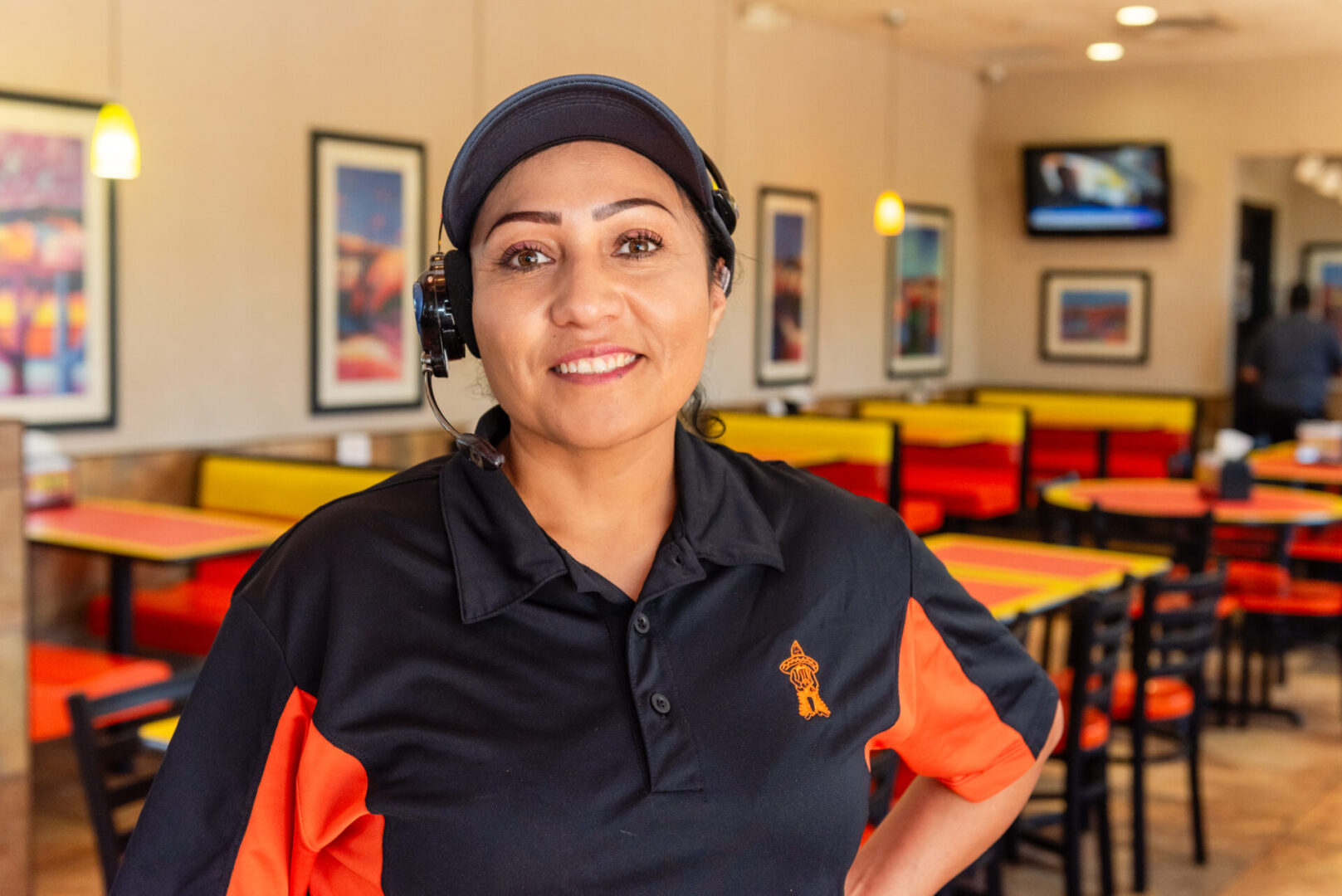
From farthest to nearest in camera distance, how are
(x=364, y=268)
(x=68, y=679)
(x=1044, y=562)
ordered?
(x=364, y=268) < (x=1044, y=562) < (x=68, y=679)

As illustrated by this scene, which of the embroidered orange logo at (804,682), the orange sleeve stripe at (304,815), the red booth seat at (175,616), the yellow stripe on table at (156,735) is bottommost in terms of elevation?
the red booth seat at (175,616)

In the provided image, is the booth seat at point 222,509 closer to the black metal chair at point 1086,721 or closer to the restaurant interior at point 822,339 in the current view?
the restaurant interior at point 822,339

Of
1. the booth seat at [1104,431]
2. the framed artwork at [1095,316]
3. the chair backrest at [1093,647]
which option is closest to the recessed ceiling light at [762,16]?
the booth seat at [1104,431]

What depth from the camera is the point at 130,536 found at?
437 centimetres

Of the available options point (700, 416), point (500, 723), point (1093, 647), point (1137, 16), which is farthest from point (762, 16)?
point (500, 723)

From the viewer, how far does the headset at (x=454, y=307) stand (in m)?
1.24

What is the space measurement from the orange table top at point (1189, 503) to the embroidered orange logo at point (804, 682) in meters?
4.19

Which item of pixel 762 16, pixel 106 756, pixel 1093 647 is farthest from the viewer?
pixel 762 16

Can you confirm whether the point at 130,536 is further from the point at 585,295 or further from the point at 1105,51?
the point at 1105,51

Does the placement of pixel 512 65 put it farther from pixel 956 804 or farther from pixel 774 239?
pixel 956 804

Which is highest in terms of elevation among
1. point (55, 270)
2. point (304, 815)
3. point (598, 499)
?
point (55, 270)

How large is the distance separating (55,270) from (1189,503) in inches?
173

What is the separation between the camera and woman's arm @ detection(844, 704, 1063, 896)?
4.65ft

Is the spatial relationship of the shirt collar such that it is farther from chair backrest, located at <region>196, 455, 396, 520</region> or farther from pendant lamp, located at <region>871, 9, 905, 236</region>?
pendant lamp, located at <region>871, 9, 905, 236</region>
